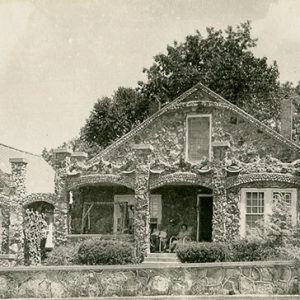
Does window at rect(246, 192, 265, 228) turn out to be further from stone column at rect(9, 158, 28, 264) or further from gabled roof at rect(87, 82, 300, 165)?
stone column at rect(9, 158, 28, 264)

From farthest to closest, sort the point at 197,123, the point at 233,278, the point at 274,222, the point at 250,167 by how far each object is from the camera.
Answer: the point at 197,123 < the point at 250,167 < the point at 274,222 < the point at 233,278

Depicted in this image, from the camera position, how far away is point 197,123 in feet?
85.7

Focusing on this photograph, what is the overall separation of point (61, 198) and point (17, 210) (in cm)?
196

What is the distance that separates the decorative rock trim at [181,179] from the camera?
22156 millimetres

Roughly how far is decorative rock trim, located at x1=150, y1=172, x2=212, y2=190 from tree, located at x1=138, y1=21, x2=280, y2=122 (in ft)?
71.5

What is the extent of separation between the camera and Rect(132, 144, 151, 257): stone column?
2211 centimetres

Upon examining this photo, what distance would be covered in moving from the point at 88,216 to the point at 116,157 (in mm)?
2891

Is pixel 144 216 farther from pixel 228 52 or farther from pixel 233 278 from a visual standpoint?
pixel 228 52

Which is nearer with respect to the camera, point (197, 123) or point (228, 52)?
point (197, 123)

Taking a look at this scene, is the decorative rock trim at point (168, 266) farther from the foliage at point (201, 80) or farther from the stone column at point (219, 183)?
the foliage at point (201, 80)

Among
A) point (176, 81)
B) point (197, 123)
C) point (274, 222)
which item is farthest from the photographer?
point (176, 81)

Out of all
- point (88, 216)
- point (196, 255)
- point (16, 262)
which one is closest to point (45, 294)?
point (196, 255)

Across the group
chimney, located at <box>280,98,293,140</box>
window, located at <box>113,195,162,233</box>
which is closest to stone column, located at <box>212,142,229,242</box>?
window, located at <box>113,195,162,233</box>

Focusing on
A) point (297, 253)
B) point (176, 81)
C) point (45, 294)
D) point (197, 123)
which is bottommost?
point (45, 294)
